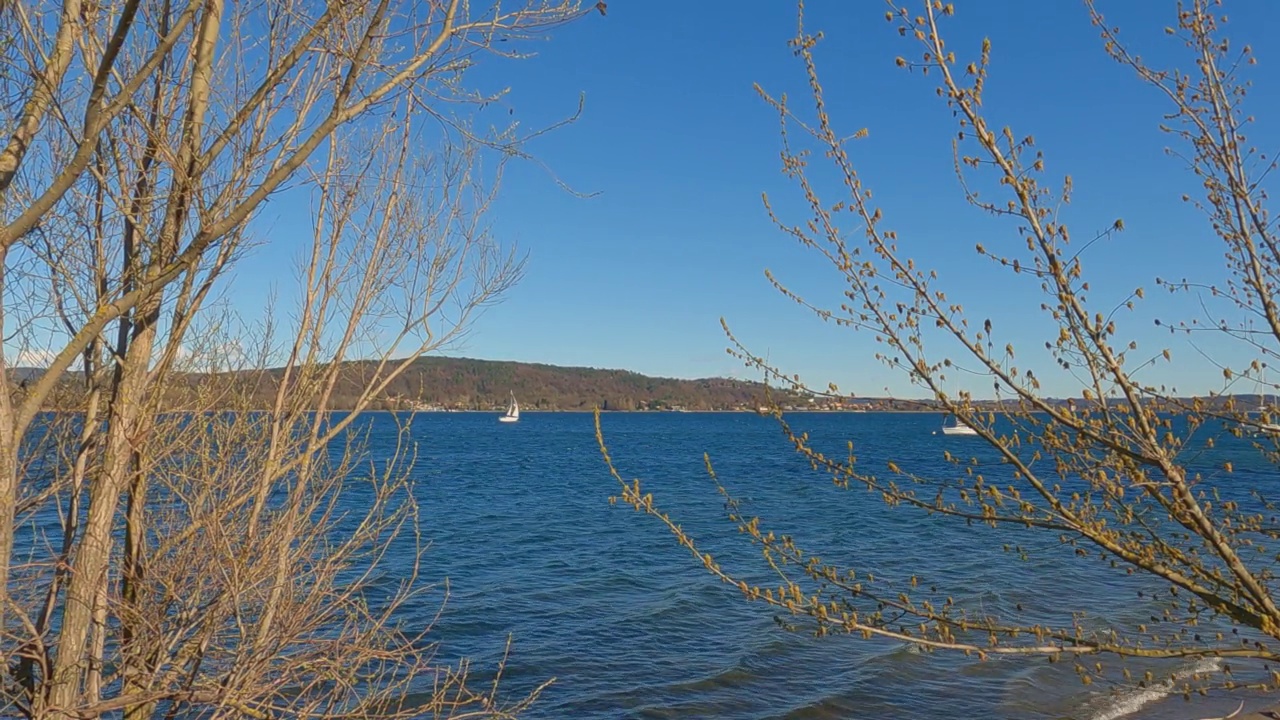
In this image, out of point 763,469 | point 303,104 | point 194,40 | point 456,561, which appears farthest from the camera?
point 763,469

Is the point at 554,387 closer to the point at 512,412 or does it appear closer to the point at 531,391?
the point at 531,391

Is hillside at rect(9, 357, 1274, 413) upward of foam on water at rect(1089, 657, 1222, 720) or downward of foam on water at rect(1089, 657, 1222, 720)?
upward

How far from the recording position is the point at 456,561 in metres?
20.8

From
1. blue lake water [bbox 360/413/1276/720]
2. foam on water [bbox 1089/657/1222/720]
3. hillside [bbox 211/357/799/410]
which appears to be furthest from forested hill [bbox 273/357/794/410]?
foam on water [bbox 1089/657/1222/720]

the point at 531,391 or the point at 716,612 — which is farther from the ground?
the point at 531,391

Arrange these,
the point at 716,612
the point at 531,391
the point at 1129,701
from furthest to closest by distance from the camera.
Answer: the point at 531,391 < the point at 716,612 < the point at 1129,701

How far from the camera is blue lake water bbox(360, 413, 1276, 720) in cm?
1165

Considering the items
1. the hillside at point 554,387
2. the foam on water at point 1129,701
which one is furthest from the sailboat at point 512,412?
the foam on water at point 1129,701

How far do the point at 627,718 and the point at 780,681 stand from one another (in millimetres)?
2549

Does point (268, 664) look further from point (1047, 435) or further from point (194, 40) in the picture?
point (1047, 435)

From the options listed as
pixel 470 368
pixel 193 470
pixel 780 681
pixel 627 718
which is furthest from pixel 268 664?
pixel 470 368

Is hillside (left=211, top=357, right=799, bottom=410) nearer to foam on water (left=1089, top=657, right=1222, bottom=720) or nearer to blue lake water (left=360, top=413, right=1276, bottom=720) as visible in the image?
blue lake water (left=360, top=413, right=1276, bottom=720)

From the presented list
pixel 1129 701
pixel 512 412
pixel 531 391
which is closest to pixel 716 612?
pixel 1129 701

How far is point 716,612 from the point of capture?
53.5 feet
